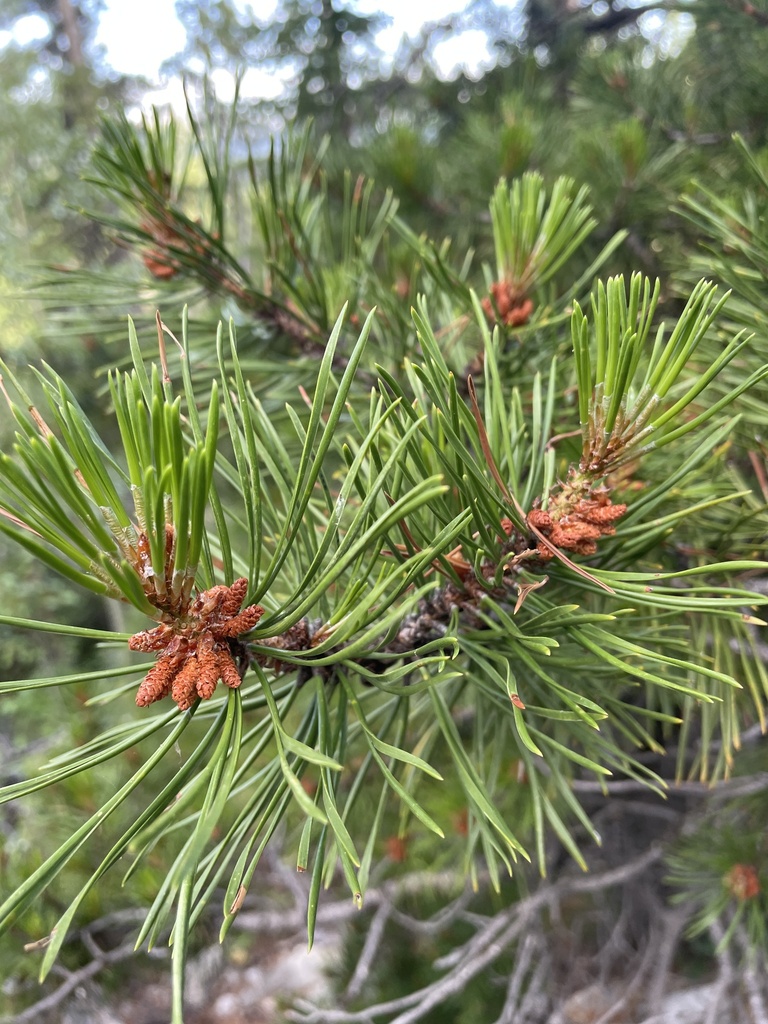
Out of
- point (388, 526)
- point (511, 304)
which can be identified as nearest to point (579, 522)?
point (388, 526)

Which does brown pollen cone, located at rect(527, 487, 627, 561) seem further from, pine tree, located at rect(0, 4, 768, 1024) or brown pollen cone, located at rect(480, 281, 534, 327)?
brown pollen cone, located at rect(480, 281, 534, 327)

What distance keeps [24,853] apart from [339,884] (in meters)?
0.64

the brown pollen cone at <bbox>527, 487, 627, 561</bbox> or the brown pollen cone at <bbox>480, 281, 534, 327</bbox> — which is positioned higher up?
the brown pollen cone at <bbox>480, 281, 534, 327</bbox>

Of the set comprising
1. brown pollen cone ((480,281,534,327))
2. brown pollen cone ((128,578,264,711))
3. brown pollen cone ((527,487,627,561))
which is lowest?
brown pollen cone ((128,578,264,711))

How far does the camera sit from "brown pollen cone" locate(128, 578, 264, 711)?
0.19 metres

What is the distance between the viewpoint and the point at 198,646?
0.68ft

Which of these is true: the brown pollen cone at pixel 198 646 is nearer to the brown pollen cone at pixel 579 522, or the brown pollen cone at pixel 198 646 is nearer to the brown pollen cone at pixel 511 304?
the brown pollen cone at pixel 579 522

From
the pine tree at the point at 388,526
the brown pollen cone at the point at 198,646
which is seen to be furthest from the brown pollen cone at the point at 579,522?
the brown pollen cone at the point at 198,646

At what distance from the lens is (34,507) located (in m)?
0.17

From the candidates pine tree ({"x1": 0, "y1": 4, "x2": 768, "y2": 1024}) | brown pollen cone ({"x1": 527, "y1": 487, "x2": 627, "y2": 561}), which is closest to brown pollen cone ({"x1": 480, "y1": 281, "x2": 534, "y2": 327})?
pine tree ({"x1": 0, "y1": 4, "x2": 768, "y2": 1024})

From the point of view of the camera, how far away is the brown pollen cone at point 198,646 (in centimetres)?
19

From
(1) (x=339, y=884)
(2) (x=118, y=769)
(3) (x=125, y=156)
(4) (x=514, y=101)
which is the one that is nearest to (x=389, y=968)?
(1) (x=339, y=884)

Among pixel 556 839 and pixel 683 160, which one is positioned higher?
pixel 683 160

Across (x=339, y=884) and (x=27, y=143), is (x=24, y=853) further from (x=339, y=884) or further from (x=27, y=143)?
(x=27, y=143)
